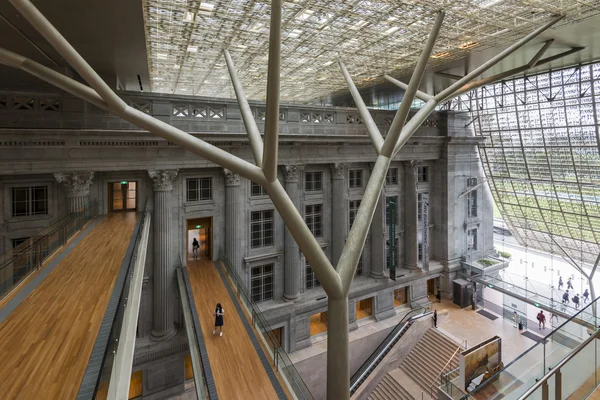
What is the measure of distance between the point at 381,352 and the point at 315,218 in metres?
9.17

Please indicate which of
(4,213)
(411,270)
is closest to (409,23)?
(411,270)

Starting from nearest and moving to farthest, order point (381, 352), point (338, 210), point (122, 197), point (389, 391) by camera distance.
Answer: point (122, 197) → point (389, 391) → point (381, 352) → point (338, 210)

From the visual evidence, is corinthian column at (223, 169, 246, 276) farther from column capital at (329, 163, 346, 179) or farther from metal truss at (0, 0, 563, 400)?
metal truss at (0, 0, 563, 400)

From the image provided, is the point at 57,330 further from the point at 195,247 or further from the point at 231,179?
the point at 195,247

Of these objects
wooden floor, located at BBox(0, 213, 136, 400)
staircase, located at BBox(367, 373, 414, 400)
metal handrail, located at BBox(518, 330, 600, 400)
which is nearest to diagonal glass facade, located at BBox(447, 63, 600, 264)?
staircase, located at BBox(367, 373, 414, 400)

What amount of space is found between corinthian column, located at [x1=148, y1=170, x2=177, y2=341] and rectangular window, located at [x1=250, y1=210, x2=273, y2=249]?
15.5 ft

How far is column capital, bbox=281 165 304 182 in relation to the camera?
18.7 m

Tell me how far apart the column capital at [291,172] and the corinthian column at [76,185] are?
9.43 metres

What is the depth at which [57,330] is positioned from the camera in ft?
19.5

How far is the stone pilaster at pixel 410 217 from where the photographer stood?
78.6 feet

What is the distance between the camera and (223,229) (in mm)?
18047

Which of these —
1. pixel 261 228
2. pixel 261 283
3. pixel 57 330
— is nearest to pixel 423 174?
pixel 261 228

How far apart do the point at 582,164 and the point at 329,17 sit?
21842mm

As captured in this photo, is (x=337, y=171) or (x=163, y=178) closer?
(x=163, y=178)
